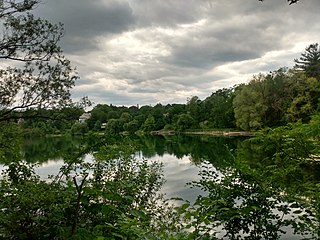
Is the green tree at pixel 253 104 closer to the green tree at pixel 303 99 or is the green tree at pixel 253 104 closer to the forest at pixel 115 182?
the green tree at pixel 303 99

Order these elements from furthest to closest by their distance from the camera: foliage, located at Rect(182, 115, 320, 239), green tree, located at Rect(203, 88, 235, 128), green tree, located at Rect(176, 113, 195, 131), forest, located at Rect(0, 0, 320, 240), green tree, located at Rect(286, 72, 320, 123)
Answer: green tree, located at Rect(176, 113, 195, 131) < green tree, located at Rect(203, 88, 235, 128) < green tree, located at Rect(286, 72, 320, 123) < foliage, located at Rect(182, 115, 320, 239) < forest, located at Rect(0, 0, 320, 240)

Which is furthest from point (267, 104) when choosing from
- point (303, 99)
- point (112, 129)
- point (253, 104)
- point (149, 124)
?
point (112, 129)

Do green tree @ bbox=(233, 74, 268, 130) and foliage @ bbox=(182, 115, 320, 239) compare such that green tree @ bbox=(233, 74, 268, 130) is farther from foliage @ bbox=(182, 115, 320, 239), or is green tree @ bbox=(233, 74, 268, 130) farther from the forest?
foliage @ bbox=(182, 115, 320, 239)

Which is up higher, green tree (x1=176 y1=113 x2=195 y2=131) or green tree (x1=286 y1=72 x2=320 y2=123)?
green tree (x1=286 y1=72 x2=320 y2=123)

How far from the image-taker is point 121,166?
24.1ft

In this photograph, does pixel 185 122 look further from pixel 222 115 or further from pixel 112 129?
pixel 112 129

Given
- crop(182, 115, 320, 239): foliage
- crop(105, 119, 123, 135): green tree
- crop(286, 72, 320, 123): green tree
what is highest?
crop(286, 72, 320, 123): green tree

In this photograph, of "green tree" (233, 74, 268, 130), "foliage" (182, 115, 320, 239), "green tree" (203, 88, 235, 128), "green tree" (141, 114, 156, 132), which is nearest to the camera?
"foliage" (182, 115, 320, 239)

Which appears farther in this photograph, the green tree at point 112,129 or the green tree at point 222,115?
the green tree at point 222,115

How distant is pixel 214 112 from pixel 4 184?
7198cm

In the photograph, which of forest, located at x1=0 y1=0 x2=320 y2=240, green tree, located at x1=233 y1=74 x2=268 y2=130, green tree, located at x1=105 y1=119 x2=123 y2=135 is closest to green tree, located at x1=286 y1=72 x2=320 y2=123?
green tree, located at x1=233 y1=74 x2=268 y2=130

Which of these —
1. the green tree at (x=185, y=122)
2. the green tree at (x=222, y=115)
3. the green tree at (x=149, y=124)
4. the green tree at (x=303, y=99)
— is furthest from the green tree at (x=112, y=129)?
the green tree at (x=185, y=122)

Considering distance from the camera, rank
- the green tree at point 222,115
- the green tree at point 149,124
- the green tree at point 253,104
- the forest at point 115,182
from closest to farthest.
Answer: the forest at point 115,182 < the green tree at point 253,104 < the green tree at point 222,115 < the green tree at point 149,124

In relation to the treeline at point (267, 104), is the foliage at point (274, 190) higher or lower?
lower
